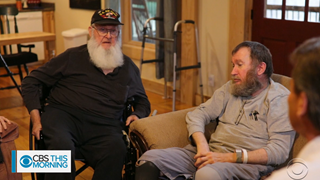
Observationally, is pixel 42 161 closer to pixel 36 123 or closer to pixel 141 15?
pixel 36 123

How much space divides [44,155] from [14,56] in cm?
265

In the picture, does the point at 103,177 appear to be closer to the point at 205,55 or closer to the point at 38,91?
the point at 38,91

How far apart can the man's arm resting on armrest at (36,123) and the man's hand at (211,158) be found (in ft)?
3.04

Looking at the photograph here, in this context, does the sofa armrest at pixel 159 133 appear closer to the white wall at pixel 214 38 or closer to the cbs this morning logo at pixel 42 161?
the cbs this morning logo at pixel 42 161

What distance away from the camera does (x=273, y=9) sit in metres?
3.73

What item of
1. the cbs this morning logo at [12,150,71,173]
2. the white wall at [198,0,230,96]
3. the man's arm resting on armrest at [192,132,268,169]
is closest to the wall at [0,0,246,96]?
the white wall at [198,0,230,96]

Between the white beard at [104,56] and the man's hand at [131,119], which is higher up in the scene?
the white beard at [104,56]

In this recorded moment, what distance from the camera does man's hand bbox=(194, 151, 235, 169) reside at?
77.5 inches

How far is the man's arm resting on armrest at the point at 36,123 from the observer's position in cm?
231

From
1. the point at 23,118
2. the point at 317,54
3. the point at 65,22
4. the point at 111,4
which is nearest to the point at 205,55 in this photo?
the point at 111,4

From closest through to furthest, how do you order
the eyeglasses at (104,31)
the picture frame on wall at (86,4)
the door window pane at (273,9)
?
the eyeglasses at (104,31) < the door window pane at (273,9) < the picture frame on wall at (86,4)

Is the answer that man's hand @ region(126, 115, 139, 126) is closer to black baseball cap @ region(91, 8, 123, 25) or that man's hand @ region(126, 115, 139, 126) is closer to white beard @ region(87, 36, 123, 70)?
white beard @ region(87, 36, 123, 70)

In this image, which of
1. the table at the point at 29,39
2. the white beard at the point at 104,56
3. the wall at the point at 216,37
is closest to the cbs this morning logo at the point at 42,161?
the white beard at the point at 104,56

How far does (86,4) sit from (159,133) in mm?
4320
